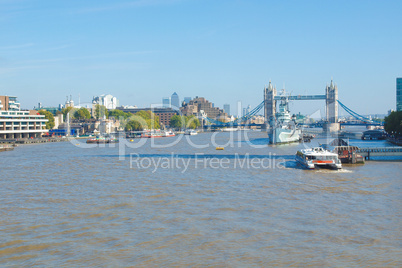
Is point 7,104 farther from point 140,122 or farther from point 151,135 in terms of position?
point 140,122

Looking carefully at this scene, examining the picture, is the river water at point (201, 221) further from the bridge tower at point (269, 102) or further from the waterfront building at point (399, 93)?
the bridge tower at point (269, 102)

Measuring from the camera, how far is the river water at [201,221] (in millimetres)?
12539

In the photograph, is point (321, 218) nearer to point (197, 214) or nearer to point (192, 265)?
point (197, 214)

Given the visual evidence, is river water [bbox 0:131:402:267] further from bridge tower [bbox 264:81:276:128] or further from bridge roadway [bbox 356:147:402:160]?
bridge tower [bbox 264:81:276:128]

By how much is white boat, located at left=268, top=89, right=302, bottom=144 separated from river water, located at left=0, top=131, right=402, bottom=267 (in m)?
44.5

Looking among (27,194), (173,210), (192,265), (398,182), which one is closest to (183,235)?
(192,265)

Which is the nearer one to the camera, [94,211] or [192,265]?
[192,265]

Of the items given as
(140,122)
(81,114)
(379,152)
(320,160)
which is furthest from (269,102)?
(320,160)

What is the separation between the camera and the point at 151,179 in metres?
27.6

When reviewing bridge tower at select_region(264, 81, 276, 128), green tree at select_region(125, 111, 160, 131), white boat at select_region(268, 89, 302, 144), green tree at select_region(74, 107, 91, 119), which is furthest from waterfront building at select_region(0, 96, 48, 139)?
bridge tower at select_region(264, 81, 276, 128)

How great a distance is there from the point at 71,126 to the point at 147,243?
367ft

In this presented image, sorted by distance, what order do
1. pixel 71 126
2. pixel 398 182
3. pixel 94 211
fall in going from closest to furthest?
pixel 94 211, pixel 398 182, pixel 71 126

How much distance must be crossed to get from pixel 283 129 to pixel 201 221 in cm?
6114

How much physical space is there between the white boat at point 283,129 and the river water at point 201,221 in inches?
1753
